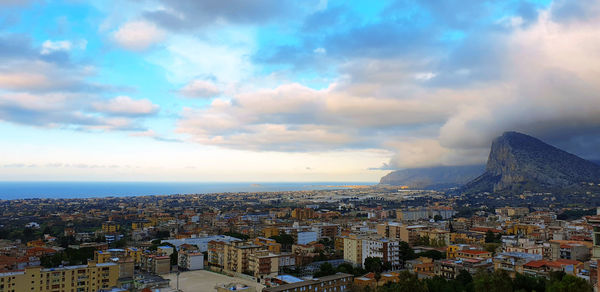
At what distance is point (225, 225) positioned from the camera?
195 ft

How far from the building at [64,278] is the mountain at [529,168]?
119 meters

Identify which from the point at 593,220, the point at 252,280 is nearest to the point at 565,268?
the point at 593,220

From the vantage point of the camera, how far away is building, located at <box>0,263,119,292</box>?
22.2 meters

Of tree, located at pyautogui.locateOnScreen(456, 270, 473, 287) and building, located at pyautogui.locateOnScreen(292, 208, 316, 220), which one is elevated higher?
tree, located at pyautogui.locateOnScreen(456, 270, 473, 287)

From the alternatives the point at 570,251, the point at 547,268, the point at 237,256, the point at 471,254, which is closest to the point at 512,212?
the point at 570,251

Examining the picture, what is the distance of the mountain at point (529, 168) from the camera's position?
411 ft

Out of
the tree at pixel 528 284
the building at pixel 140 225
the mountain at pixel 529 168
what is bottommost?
the building at pixel 140 225

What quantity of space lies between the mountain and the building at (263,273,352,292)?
111933 millimetres

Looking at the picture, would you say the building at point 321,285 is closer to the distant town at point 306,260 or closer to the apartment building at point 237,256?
the distant town at point 306,260

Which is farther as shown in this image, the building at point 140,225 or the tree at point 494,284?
the building at point 140,225

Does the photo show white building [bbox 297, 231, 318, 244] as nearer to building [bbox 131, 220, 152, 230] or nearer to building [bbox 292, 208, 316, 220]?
building [bbox 131, 220, 152, 230]

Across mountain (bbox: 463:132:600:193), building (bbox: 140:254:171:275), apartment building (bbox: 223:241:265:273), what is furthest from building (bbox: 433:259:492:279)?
mountain (bbox: 463:132:600:193)

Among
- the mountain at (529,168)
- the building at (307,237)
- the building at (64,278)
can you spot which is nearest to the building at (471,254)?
the building at (307,237)

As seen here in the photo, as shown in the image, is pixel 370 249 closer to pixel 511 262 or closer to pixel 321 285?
pixel 511 262
